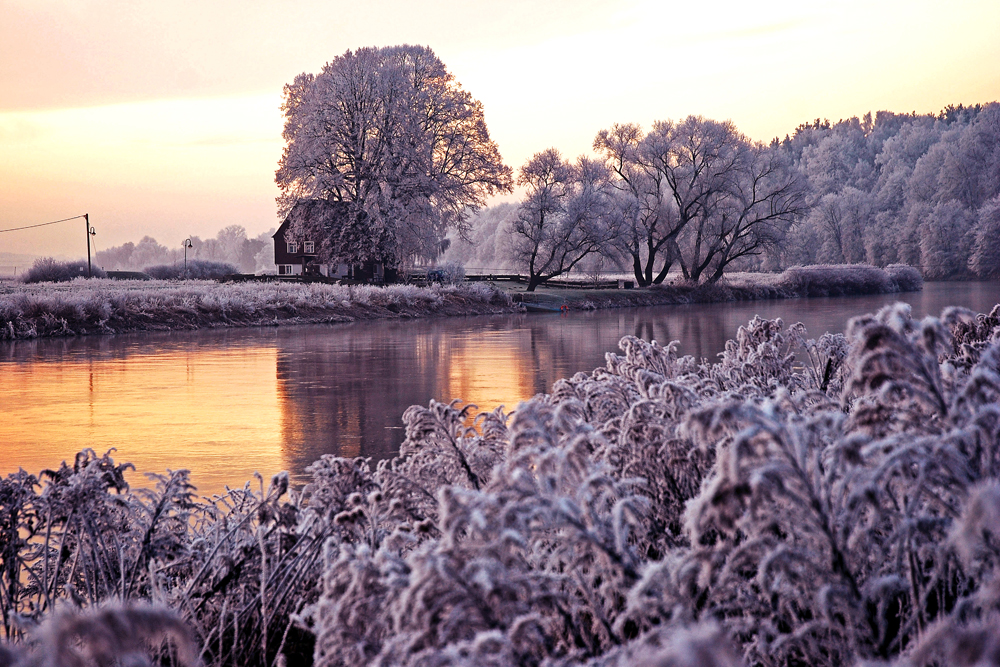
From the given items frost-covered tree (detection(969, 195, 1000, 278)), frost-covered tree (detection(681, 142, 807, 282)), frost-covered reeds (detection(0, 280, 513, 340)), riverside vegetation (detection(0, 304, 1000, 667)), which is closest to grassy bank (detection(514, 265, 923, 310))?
frost-covered tree (detection(681, 142, 807, 282))

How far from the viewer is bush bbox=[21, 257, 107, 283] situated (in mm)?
54469

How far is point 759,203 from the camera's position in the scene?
174 ft

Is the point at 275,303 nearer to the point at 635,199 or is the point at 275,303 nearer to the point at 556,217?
the point at 556,217

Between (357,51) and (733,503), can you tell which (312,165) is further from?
(733,503)

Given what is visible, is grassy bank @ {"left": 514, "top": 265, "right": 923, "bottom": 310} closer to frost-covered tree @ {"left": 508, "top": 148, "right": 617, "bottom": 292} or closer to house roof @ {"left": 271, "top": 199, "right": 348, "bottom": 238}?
frost-covered tree @ {"left": 508, "top": 148, "right": 617, "bottom": 292}

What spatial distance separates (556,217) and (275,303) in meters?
19.9

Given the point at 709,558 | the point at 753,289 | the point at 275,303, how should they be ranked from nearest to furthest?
1. the point at 709,558
2. the point at 275,303
3. the point at 753,289

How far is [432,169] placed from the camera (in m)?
40.6

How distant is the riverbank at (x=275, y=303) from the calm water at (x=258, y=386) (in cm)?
180

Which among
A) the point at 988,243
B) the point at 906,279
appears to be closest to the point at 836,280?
the point at 906,279

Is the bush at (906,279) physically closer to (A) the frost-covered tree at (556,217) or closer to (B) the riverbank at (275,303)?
(B) the riverbank at (275,303)

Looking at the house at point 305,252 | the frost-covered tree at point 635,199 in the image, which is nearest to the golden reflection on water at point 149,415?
the house at point 305,252

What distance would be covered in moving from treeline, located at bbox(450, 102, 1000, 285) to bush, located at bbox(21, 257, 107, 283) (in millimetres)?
25501

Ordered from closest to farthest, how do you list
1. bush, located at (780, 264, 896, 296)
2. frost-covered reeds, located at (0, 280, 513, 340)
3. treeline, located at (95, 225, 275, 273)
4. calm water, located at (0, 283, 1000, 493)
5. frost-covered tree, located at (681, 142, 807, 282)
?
calm water, located at (0, 283, 1000, 493) < frost-covered reeds, located at (0, 280, 513, 340) < frost-covered tree, located at (681, 142, 807, 282) < bush, located at (780, 264, 896, 296) < treeline, located at (95, 225, 275, 273)
